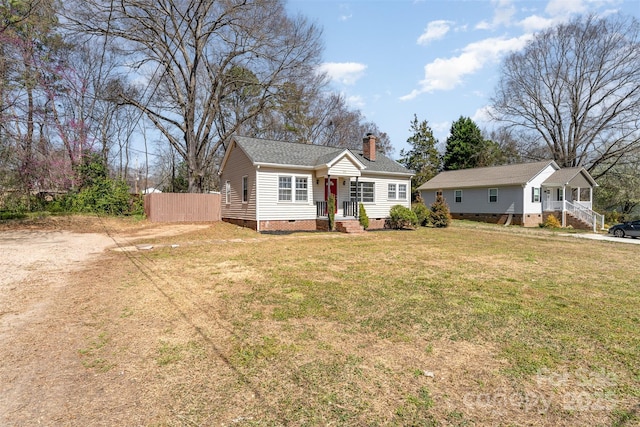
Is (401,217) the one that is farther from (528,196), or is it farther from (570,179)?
(570,179)

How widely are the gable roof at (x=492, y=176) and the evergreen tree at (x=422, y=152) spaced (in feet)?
23.1

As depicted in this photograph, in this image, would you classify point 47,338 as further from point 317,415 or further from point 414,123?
point 414,123

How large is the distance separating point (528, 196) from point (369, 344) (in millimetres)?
25890

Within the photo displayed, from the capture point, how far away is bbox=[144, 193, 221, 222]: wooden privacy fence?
20344 mm

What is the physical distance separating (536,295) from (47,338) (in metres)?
7.64

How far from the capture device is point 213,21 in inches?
861

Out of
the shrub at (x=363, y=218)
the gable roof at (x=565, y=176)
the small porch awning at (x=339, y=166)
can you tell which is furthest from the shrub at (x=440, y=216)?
the gable roof at (x=565, y=176)

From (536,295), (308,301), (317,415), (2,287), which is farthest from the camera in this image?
(2,287)

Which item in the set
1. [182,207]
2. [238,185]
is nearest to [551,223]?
[238,185]

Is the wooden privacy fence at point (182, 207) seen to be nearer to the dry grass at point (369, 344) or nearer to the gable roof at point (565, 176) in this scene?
the dry grass at point (369, 344)

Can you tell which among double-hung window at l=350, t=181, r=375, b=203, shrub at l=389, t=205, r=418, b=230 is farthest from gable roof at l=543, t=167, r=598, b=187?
double-hung window at l=350, t=181, r=375, b=203

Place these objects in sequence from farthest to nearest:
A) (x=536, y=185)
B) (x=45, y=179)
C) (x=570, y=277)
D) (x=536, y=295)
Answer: (x=536, y=185) → (x=45, y=179) → (x=570, y=277) → (x=536, y=295)

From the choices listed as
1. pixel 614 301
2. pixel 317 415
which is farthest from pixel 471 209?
pixel 317 415

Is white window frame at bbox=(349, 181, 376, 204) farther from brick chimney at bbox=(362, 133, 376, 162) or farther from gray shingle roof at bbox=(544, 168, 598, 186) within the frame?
gray shingle roof at bbox=(544, 168, 598, 186)
